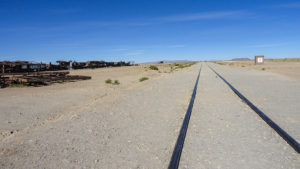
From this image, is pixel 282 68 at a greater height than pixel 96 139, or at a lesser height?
greater

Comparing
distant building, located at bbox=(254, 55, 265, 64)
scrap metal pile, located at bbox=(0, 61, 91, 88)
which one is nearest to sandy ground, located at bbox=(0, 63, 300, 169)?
scrap metal pile, located at bbox=(0, 61, 91, 88)

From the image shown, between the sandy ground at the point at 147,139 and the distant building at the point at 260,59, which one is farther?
the distant building at the point at 260,59

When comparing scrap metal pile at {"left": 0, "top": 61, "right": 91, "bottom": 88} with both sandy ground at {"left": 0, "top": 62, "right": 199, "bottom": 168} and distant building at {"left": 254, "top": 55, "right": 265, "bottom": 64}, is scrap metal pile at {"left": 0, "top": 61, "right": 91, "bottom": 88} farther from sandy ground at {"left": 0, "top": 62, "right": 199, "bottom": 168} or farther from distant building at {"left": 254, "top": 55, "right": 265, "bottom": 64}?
distant building at {"left": 254, "top": 55, "right": 265, "bottom": 64}

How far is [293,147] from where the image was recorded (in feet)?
12.5

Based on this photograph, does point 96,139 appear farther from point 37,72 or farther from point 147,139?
point 37,72

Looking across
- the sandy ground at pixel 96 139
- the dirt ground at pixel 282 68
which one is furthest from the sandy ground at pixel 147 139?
the dirt ground at pixel 282 68

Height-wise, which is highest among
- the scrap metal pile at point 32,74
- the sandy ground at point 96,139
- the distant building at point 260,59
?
the distant building at point 260,59

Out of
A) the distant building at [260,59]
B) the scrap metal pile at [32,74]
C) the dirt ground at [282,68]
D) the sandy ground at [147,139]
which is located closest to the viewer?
the sandy ground at [147,139]

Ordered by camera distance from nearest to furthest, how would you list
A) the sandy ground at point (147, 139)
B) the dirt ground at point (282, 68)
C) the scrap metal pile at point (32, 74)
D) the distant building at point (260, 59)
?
the sandy ground at point (147, 139)
the scrap metal pile at point (32, 74)
the dirt ground at point (282, 68)
the distant building at point (260, 59)

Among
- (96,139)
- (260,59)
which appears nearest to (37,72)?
(96,139)

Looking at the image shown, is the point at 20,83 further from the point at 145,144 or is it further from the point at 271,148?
the point at 271,148

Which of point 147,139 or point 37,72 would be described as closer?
Answer: point 147,139

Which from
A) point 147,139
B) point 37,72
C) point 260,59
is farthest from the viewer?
point 260,59

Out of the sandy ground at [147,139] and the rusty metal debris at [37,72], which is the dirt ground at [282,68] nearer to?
the sandy ground at [147,139]
